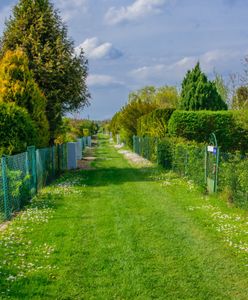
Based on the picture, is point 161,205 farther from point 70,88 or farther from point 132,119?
point 132,119

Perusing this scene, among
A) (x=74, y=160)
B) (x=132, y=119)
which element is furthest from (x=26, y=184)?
(x=132, y=119)

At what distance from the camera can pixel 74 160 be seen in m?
23.2

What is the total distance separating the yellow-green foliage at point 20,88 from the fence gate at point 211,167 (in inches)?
239

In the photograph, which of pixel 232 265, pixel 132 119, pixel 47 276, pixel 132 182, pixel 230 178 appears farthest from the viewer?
pixel 132 119

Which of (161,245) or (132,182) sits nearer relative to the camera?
(161,245)

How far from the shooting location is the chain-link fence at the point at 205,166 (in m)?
10.2

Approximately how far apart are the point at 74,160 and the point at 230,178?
13.4 m

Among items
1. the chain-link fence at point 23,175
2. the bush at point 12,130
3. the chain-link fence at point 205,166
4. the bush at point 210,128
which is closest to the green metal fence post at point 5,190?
the chain-link fence at point 23,175

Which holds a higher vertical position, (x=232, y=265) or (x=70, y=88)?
(x=70, y=88)

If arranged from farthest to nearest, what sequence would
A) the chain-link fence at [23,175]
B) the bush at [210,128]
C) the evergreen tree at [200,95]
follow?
Answer: 1. the evergreen tree at [200,95]
2. the bush at [210,128]
3. the chain-link fence at [23,175]

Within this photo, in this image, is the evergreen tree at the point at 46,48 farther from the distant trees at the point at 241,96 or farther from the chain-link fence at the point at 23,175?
the distant trees at the point at 241,96

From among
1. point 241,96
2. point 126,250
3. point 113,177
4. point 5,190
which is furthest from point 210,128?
point 126,250

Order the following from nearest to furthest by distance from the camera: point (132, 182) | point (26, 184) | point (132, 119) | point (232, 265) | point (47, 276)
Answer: point (47, 276) < point (232, 265) < point (26, 184) < point (132, 182) < point (132, 119)

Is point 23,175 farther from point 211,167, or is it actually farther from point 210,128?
point 210,128
